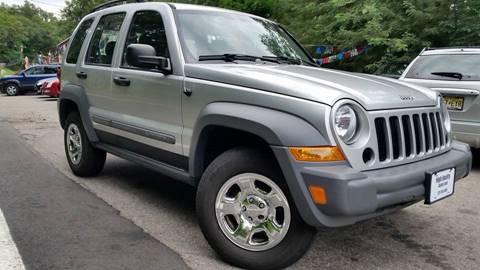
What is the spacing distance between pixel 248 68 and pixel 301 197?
46.1 inches

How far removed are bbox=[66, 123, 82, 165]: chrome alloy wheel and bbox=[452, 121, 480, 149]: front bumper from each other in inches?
175

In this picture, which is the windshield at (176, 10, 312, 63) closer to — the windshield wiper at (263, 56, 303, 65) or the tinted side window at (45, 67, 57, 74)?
the windshield wiper at (263, 56, 303, 65)

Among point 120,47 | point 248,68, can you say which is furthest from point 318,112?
point 120,47

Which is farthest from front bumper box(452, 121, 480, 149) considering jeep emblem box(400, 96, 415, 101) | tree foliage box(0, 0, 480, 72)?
tree foliage box(0, 0, 480, 72)

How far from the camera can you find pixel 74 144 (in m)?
5.83

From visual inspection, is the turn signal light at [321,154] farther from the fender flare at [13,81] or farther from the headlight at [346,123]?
the fender flare at [13,81]

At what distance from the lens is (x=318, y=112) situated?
2.94 meters

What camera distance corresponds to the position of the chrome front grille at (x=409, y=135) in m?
3.10

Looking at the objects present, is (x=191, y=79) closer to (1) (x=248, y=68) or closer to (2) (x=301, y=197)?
(1) (x=248, y=68)

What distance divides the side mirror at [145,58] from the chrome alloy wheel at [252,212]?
117cm

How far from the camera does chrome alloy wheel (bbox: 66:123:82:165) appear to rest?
5.71m

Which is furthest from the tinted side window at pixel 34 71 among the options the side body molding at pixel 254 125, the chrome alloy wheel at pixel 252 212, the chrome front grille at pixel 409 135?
the chrome front grille at pixel 409 135

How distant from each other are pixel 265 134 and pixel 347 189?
614 mm

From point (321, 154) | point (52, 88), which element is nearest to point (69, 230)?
point (321, 154)
